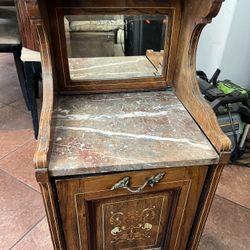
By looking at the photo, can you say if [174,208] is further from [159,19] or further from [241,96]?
[241,96]

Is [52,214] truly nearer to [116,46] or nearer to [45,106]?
[45,106]

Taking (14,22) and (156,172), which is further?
(14,22)

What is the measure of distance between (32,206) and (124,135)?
2.82 ft

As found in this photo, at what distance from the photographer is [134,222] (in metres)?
0.84

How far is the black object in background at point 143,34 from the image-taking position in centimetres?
87

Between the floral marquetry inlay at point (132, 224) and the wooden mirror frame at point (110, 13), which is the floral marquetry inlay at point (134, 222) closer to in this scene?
the floral marquetry inlay at point (132, 224)

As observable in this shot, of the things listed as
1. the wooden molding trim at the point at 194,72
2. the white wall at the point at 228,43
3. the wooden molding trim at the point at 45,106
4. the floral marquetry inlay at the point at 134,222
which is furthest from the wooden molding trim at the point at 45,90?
the white wall at the point at 228,43

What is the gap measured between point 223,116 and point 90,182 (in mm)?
1060

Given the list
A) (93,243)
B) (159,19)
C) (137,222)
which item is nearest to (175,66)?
(159,19)

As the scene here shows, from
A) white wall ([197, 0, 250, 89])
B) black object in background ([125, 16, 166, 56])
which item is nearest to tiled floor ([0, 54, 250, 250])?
white wall ([197, 0, 250, 89])

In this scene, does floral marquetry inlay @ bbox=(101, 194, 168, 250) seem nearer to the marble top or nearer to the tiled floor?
the marble top

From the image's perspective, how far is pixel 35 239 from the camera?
121cm

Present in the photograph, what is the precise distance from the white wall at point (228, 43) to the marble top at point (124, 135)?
2.98 feet

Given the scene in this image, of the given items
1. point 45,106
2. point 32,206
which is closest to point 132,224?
point 45,106
